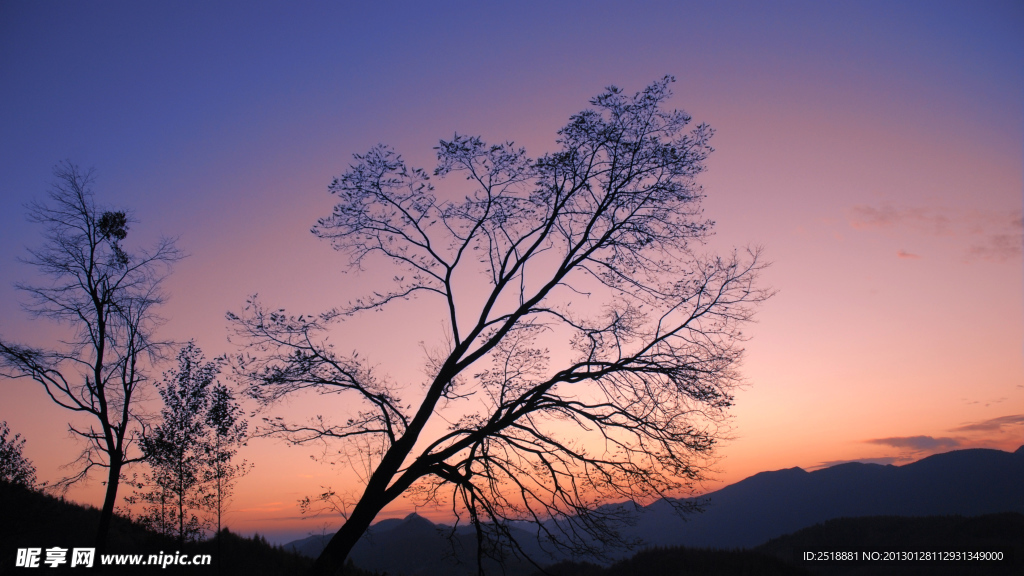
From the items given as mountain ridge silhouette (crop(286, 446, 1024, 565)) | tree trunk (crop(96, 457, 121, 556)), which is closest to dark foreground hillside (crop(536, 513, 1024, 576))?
tree trunk (crop(96, 457, 121, 556))

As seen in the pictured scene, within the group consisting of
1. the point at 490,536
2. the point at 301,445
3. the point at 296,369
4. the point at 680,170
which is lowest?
the point at 490,536

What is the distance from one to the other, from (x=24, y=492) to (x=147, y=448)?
8.95 metres

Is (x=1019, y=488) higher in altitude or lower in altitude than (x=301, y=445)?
lower

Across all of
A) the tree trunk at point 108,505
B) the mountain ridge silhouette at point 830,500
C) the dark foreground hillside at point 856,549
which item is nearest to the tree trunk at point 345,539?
the tree trunk at point 108,505

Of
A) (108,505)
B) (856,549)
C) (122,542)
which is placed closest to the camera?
(108,505)

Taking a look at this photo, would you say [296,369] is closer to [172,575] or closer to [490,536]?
[490,536]

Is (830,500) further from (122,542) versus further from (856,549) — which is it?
(122,542)

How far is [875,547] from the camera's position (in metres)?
40.2

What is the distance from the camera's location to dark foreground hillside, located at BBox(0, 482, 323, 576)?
56.2 feet

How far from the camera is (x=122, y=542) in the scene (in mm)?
20047

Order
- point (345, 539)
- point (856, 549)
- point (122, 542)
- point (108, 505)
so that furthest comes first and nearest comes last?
1. point (856, 549)
2. point (122, 542)
3. point (108, 505)
4. point (345, 539)

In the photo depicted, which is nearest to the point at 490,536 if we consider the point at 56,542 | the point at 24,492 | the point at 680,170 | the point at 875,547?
the point at 680,170

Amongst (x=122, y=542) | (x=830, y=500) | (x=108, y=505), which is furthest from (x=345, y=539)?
(x=830, y=500)

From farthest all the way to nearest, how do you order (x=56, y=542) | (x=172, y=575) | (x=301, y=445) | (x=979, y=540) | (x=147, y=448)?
(x=979, y=540)
(x=56, y=542)
(x=147, y=448)
(x=172, y=575)
(x=301, y=445)
